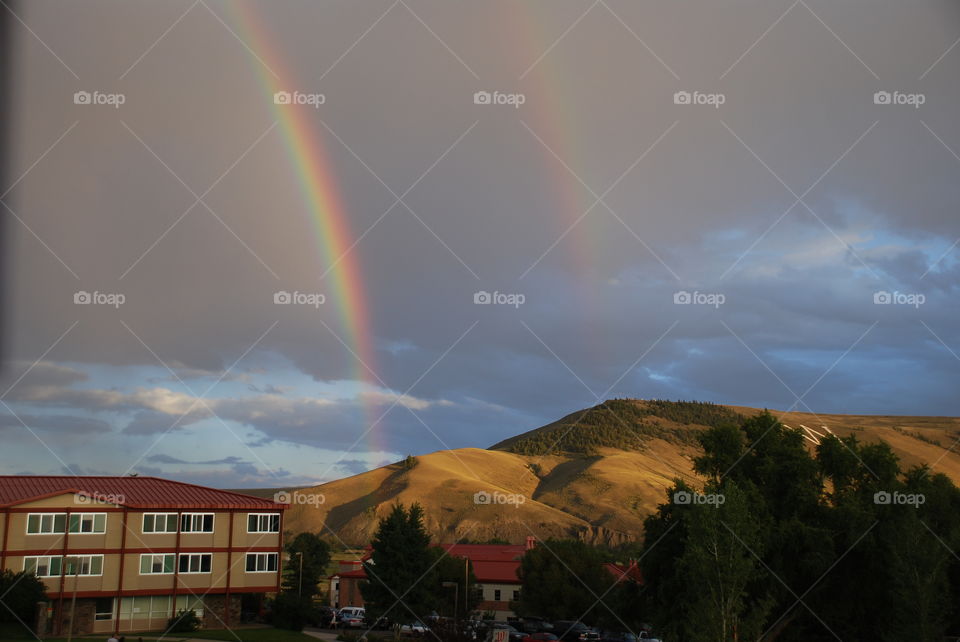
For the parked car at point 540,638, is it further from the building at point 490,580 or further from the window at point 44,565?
the window at point 44,565

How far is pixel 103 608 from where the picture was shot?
53.2 m

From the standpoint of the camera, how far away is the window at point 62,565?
51094mm

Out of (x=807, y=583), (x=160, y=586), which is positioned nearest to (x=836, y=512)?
(x=807, y=583)

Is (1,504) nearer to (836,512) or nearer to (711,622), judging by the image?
(711,622)

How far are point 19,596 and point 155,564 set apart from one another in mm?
9212

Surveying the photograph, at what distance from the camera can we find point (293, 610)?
187 ft

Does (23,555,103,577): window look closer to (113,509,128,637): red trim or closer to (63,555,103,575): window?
(63,555,103,575): window

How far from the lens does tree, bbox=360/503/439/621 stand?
57.2 metres

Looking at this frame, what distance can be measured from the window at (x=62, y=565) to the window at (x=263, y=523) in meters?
10.0

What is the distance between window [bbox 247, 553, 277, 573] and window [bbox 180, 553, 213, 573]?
2.96 m

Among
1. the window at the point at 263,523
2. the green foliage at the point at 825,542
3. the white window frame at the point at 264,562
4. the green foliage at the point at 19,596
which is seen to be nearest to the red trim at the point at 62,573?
the green foliage at the point at 19,596

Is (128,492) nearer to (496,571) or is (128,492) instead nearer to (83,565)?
(83,565)

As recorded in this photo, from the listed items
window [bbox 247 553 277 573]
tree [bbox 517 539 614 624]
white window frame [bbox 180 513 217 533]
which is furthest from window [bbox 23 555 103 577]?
tree [bbox 517 539 614 624]

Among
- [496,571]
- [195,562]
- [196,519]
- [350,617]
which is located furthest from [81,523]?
[496,571]
